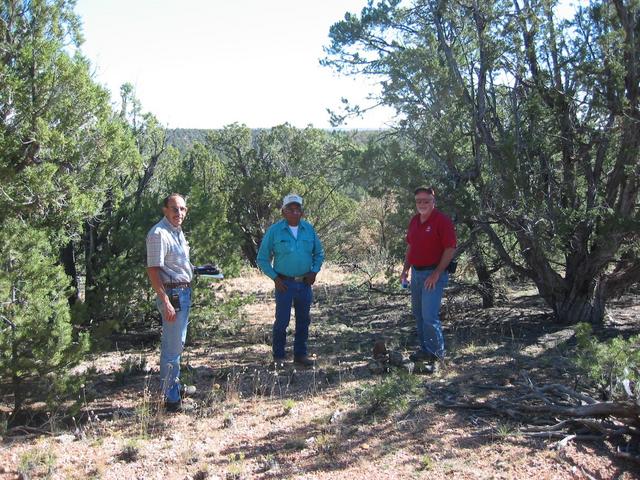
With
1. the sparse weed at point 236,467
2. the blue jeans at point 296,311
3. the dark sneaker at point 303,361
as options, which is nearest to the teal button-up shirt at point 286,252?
the blue jeans at point 296,311

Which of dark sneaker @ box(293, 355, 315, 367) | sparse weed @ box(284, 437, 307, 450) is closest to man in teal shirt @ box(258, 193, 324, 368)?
dark sneaker @ box(293, 355, 315, 367)

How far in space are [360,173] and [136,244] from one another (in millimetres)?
3194

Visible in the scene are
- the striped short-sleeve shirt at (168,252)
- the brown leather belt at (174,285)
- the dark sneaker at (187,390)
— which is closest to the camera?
the striped short-sleeve shirt at (168,252)

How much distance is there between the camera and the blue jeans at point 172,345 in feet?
15.5

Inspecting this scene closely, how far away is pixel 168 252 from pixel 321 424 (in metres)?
1.81

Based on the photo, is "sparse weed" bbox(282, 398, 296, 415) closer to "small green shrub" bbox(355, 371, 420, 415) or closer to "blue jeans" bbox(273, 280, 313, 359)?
"small green shrub" bbox(355, 371, 420, 415)

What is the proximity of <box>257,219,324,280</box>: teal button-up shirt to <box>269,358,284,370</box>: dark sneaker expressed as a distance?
3.12ft

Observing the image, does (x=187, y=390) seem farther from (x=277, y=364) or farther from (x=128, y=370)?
(x=277, y=364)

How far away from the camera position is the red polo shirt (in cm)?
578

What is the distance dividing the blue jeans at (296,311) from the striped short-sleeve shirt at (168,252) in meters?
1.43

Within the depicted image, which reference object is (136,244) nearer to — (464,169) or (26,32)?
(26,32)

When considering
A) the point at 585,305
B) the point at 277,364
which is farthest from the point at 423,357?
the point at 585,305

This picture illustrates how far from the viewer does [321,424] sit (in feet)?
14.9

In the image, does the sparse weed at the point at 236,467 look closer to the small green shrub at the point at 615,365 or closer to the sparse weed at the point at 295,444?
the sparse weed at the point at 295,444
